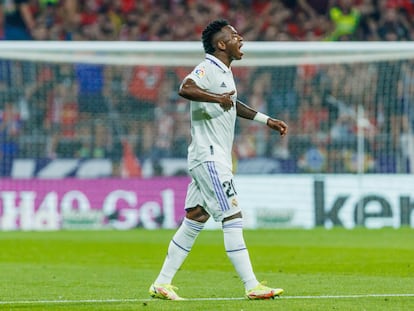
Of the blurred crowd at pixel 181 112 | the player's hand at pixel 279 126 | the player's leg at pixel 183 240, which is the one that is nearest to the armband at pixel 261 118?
the player's hand at pixel 279 126

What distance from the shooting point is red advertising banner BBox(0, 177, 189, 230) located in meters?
22.6

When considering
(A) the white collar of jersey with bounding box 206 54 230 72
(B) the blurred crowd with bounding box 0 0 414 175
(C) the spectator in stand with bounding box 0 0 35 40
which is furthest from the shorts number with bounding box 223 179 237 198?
(C) the spectator in stand with bounding box 0 0 35 40

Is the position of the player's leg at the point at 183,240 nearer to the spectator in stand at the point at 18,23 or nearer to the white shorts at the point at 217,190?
the white shorts at the point at 217,190

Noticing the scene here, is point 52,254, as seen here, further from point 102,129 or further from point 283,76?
point 283,76

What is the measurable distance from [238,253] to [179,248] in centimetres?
66

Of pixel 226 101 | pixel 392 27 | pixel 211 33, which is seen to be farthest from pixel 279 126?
pixel 392 27

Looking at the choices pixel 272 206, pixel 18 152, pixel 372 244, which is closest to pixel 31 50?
pixel 18 152

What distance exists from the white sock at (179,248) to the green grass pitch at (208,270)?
0.89ft

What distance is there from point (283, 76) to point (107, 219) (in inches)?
209

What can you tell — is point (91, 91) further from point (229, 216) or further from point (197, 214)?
point (229, 216)

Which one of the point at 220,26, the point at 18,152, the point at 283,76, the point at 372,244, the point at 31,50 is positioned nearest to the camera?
the point at 220,26

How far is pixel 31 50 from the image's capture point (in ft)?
71.5

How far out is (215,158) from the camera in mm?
9820

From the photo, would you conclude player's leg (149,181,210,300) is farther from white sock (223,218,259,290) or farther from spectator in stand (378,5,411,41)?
spectator in stand (378,5,411,41)
